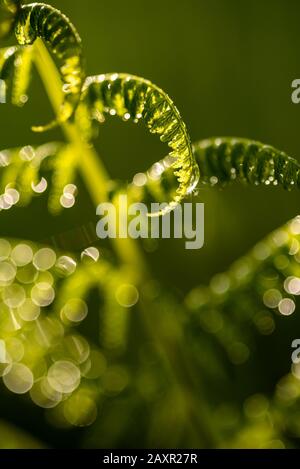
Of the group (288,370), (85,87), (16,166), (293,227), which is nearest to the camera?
(85,87)

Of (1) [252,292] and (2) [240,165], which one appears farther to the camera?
(1) [252,292]

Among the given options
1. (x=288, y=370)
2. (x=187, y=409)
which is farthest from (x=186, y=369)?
(x=288, y=370)

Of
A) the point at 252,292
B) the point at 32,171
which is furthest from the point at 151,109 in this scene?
the point at 252,292

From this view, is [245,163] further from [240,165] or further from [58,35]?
[58,35]

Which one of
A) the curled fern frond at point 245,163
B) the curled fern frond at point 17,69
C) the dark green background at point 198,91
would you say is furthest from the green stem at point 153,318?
the dark green background at point 198,91
